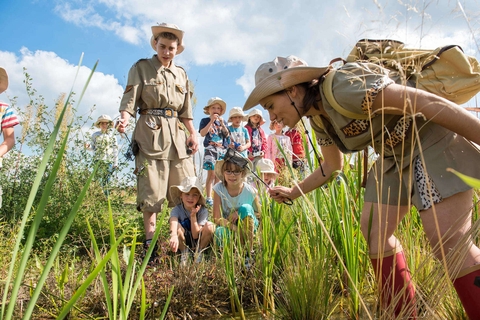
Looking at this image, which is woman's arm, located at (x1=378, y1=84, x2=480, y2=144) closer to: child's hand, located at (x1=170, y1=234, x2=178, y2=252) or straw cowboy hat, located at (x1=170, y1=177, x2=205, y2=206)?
child's hand, located at (x1=170, y1=234, x2=178, y2=252)

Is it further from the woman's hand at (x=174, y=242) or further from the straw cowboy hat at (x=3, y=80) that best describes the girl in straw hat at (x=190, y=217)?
the straw cowboy hat at (x=3, y=80)

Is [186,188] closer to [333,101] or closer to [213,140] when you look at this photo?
[213,140]

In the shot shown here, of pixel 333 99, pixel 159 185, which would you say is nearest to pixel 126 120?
pixel 159 185

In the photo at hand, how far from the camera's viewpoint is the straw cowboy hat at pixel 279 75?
1662mm

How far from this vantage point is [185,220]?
3576mm

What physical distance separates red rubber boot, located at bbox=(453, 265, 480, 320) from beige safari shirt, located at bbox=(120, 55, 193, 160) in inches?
106

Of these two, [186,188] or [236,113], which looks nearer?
[186,188]

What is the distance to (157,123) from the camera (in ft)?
12.0

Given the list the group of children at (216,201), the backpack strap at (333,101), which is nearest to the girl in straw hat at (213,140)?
the group of children at (216,201)

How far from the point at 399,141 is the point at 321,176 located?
52 cm

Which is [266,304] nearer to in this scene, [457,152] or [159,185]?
[457,152]

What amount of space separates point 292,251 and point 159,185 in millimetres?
1587

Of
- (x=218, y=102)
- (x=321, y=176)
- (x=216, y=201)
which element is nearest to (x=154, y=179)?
(x=216, y=201)

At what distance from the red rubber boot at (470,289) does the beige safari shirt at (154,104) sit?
2.69m
